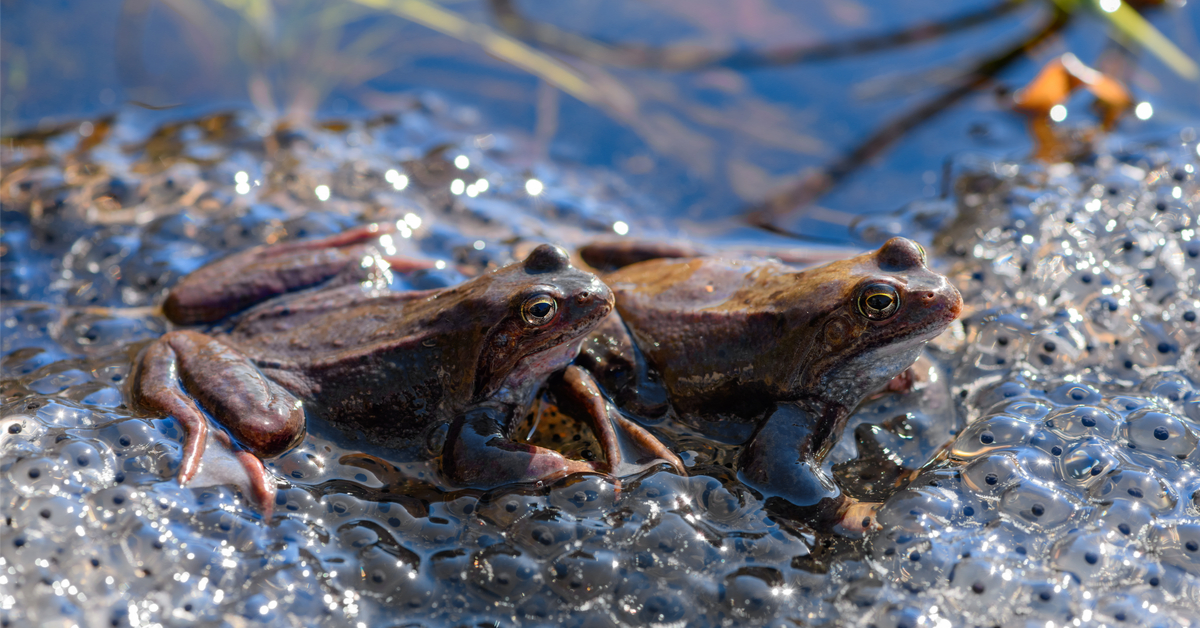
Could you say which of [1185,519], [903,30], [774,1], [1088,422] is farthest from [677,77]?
[1185,519]

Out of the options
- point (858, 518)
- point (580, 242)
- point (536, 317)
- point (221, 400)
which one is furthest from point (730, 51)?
point (221, 400)

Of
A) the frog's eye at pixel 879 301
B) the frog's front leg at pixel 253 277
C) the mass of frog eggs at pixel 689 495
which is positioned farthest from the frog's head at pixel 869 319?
the frog's front leg at pixel 253 277

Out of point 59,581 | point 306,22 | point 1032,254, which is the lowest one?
point 59,581

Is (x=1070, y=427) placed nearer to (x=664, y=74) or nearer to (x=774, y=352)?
(x=774, y=352)

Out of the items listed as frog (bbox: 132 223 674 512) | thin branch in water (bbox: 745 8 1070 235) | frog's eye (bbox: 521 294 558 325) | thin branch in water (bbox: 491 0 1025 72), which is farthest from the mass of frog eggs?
thin branch in water (bbox: 491 0 1025 72)

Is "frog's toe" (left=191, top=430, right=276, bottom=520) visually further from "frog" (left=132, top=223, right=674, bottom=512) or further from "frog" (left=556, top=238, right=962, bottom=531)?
"frog" (left=556, top=238, right=962, bottom=531)

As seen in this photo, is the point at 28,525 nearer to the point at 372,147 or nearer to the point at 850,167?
the point at 372,147
